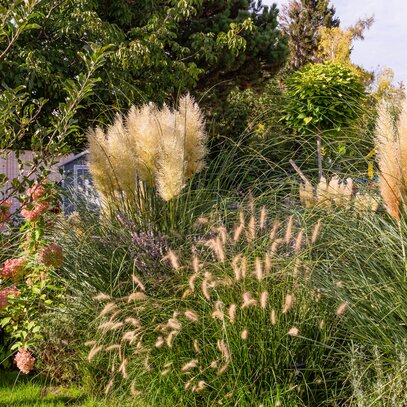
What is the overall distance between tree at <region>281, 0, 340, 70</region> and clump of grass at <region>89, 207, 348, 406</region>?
24262 millimetres

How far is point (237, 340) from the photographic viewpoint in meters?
3.00

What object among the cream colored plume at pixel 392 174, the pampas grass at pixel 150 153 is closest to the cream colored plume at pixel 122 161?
the pampas grass at pixel 150 153

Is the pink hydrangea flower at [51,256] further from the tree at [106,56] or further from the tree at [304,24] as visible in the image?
the tree at [304,24]

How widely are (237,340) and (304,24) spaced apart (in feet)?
85.3

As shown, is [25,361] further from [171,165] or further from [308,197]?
[308,197]

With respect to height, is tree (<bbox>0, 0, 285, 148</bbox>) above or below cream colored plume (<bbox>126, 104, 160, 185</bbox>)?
above

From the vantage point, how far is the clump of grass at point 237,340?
2.97 metres

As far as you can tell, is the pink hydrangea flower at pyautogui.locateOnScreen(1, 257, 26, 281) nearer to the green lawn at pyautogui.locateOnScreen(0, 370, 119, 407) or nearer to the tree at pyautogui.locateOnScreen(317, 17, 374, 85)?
the green lawn at pyautogui.locateOnScreen(0, 370, 119, 407)

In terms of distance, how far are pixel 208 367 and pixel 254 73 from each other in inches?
582

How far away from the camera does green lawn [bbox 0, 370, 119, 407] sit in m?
3.87

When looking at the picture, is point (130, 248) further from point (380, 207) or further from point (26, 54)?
point (26, 54)

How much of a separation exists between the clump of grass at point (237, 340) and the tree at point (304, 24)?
24.3 meters

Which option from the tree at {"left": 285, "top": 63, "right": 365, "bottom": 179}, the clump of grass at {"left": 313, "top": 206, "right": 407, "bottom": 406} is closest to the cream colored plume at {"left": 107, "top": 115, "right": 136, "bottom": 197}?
the clump of grass at {"left": 313, "top": 206, "right": 407, "bottom": 406}

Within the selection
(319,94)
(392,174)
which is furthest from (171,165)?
(319,94)
